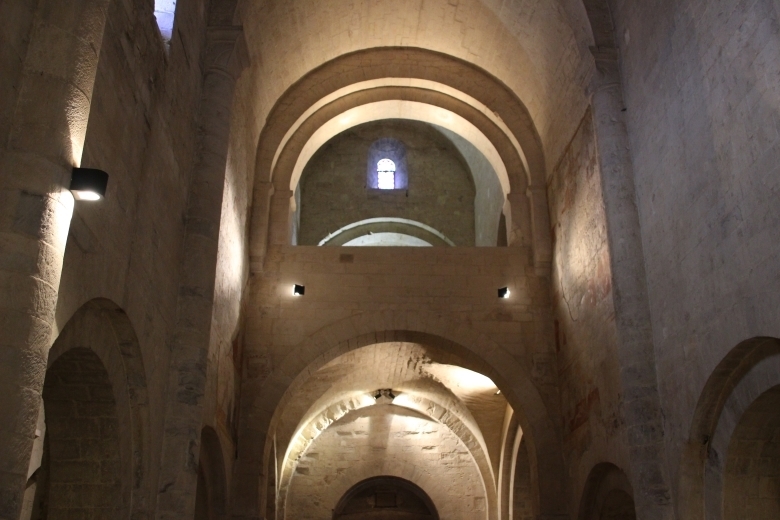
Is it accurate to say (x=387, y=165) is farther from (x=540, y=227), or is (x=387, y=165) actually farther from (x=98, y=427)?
(x=98, y=427)

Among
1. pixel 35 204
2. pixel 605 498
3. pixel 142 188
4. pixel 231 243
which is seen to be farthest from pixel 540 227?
pixel 35 204

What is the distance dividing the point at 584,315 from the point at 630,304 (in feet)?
5.30

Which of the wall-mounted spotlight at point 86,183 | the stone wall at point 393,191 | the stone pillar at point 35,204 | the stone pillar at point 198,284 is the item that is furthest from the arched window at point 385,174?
the wall-mounted spotlight at point 86,183

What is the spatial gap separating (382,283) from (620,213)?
4.09 metres

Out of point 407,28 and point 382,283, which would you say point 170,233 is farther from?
point 407,28

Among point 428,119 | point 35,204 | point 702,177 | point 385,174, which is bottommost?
point 35,204

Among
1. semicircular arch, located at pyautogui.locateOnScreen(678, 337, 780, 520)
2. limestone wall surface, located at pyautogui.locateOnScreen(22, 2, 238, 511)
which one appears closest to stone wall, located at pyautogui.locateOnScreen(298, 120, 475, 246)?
limestone wall surface, located at pyautogui.locateOnScreen(22, 2, 238, 511)

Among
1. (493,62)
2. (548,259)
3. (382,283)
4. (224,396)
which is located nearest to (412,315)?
(382,283)

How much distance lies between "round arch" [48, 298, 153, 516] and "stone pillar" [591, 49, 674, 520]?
15.7ft

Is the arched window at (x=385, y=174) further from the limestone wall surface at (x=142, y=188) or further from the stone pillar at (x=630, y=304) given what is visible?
the limestone wall surface at (x=142, y=188)

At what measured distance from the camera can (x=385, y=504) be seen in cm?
1834

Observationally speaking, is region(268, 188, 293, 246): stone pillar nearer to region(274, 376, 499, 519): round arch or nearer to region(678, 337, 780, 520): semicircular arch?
region(274, 376, 499, 519): round arch

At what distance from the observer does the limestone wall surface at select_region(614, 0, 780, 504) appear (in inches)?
246

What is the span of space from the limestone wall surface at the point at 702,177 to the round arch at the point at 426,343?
3.27 metres
